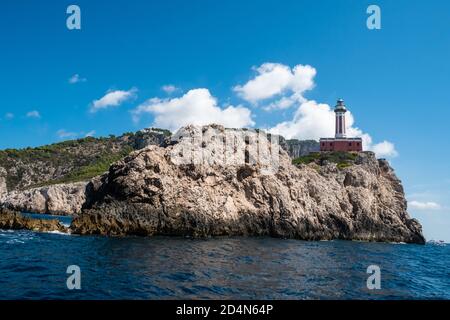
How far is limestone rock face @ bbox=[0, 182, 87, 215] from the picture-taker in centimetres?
12656

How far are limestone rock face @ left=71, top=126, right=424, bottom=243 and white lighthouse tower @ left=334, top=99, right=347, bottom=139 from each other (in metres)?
44.0

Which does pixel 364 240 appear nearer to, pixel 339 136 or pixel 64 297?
pixel 339 136

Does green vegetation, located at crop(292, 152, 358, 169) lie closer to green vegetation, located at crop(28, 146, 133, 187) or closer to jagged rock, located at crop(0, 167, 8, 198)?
green vegetation, located at crop(28, 146, 133, 187)

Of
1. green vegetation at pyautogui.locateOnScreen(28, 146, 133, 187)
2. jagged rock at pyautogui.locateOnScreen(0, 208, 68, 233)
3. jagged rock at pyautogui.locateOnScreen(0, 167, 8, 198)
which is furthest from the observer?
jagged rock at pyautogui.locateOnScreen(0, 167, 8, 198)

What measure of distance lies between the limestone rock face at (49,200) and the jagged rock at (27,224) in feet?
241

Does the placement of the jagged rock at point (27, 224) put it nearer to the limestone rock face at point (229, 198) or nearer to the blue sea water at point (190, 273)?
the limestone rock face at point (229, 198)

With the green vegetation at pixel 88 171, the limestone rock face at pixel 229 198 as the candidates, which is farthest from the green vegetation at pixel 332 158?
the green vegetation at pixel 88 171

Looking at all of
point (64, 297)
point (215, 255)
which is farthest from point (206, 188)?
point (64, 297)

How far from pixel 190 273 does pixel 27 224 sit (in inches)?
1482

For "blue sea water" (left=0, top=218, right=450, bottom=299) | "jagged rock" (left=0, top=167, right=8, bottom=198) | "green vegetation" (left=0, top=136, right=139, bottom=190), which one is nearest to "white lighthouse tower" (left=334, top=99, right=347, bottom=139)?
"blue sea water" (left=0, top=218, right=450, bottom=299)

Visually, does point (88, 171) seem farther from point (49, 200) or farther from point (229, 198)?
point (229, 198)

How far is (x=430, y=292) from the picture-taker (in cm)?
2838

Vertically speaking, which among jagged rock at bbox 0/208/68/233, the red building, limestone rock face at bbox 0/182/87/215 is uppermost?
the red building

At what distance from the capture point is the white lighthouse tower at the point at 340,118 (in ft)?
425
